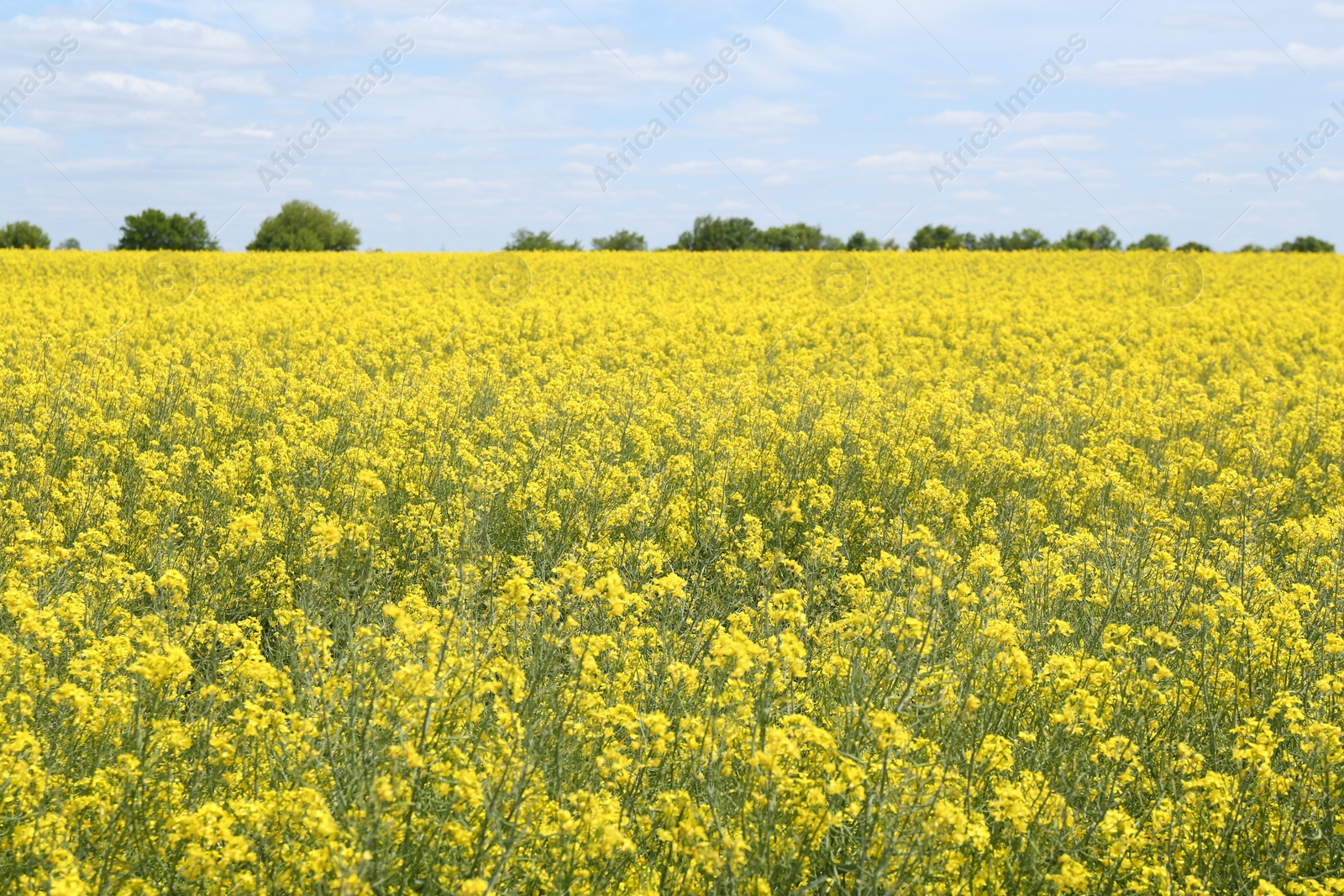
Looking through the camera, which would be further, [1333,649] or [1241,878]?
[1333,649]

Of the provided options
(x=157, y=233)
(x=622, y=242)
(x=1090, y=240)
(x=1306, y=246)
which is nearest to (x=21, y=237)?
(x=157, y=233)

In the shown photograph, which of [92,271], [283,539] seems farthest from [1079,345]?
[92,271]

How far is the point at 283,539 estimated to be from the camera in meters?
6.74

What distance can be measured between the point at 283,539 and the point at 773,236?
50.1 m

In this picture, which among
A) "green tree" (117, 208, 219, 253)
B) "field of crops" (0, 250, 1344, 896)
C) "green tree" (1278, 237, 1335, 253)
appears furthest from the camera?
"green tree" (1278, 237, 1335, 253)

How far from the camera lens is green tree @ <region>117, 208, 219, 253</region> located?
47219 mm

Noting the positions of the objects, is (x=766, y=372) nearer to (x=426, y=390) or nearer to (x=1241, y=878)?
(x=426, y=390)

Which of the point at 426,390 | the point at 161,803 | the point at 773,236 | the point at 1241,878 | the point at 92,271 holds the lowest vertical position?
the point at 1241,878

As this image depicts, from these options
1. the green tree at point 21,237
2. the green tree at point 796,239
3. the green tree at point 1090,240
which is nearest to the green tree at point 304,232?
the green tree at point 21,237

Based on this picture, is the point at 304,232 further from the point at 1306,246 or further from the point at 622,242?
the point at 1306,246

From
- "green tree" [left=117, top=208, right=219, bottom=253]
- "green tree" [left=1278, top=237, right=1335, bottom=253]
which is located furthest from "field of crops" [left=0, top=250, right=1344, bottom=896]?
"green tree" [left=1278, top=237, right=1335, bottom=253]

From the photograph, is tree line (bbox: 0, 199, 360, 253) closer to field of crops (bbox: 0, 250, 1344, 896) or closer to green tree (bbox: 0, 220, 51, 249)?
green tree (bbox: 0, 220, 51, 249)

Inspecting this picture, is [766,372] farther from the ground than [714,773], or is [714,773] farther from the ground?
[766,372]

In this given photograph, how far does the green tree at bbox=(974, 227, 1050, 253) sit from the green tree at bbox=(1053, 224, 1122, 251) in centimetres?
82
